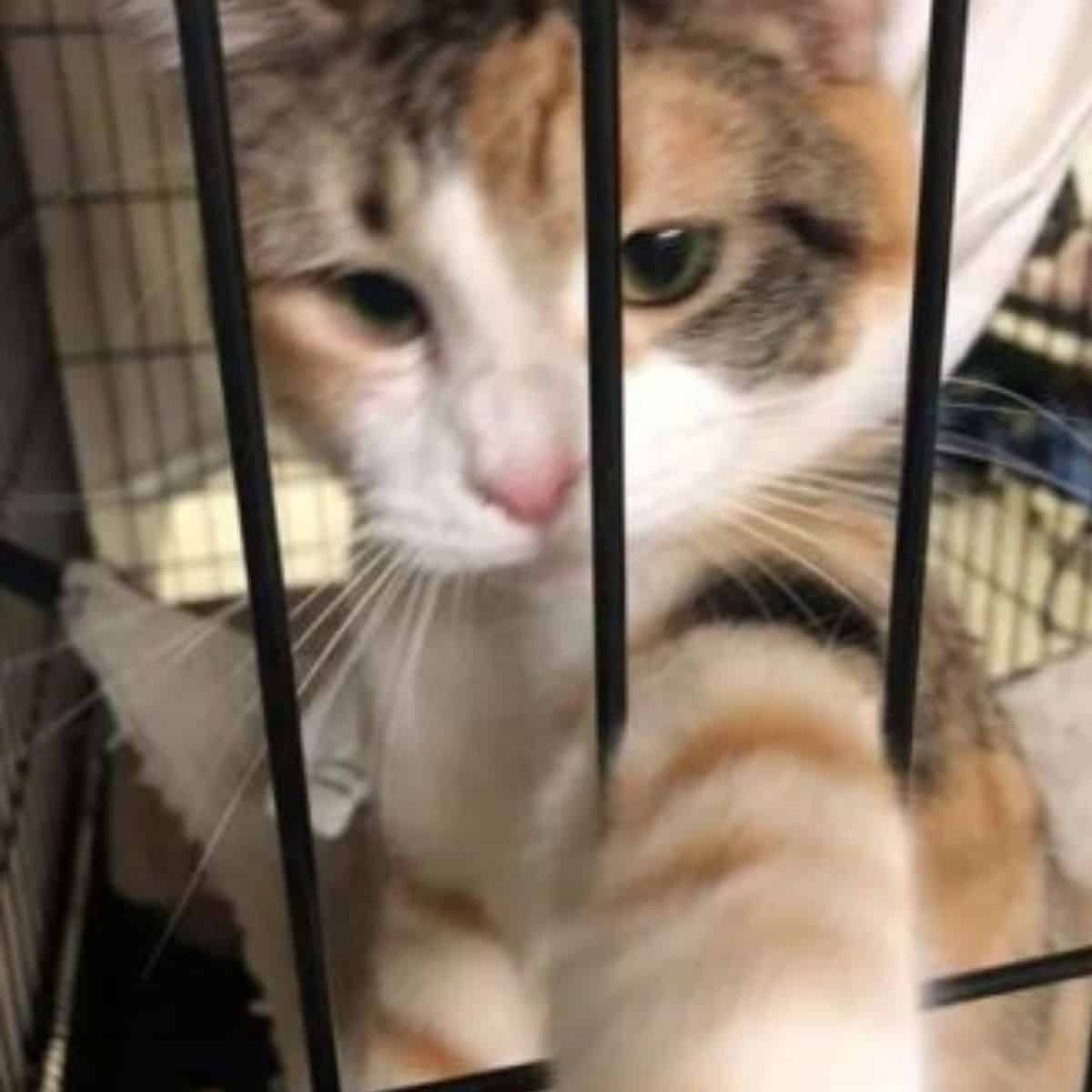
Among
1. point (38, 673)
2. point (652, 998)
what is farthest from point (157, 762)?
point (652, 998)

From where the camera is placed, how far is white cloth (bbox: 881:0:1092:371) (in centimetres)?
74

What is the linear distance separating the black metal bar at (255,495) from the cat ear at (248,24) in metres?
0.31

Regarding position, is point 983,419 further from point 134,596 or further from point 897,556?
point 897,556

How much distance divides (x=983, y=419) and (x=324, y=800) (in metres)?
0.70

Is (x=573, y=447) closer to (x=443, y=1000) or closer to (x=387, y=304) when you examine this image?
(x=387, y=304)

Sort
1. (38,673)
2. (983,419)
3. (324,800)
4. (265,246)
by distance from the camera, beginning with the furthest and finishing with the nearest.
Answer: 1. (983,419)
2. (38,673)
3. (324,800)
4. (265,246)

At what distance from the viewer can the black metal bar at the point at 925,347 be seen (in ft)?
1.40

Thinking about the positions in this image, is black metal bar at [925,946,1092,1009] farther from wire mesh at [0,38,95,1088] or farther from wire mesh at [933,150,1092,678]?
wire mesh at [933,150,1092,678]

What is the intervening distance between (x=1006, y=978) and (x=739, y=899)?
11 cm

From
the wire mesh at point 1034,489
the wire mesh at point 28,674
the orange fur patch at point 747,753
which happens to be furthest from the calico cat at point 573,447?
the wire mesh at point 1034,489

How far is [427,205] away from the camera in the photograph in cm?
69

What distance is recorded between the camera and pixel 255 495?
1.41 ft

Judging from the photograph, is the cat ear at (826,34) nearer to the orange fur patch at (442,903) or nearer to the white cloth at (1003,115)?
the white cloth at (1003,115)

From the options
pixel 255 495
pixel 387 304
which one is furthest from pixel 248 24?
pixel 255 495
